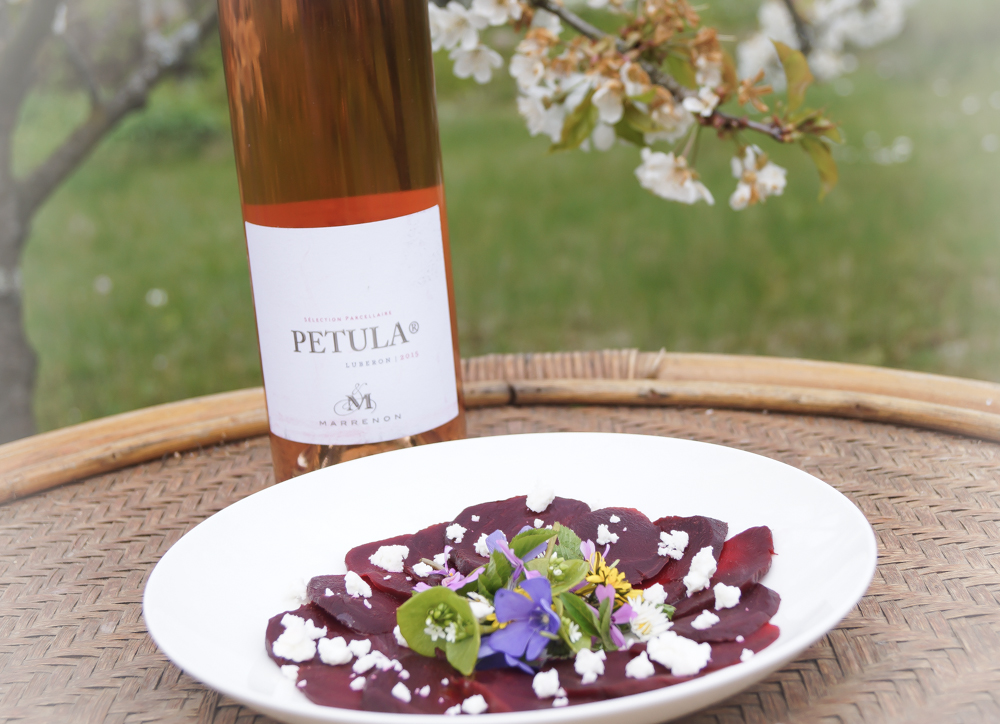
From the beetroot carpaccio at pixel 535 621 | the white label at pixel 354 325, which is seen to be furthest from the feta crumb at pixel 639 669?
the white label at pixel 354 325

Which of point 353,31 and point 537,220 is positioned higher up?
point 353,31

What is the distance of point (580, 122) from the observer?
2.43 ft

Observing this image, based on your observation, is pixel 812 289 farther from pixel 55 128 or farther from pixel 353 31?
pixel 55 128

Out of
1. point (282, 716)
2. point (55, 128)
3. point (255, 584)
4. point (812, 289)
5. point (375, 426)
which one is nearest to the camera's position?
point (282, 716)

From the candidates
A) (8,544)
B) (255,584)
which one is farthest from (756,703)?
(8,544)

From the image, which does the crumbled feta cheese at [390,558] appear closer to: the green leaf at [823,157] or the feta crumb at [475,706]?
the feta crumb at [475,706]

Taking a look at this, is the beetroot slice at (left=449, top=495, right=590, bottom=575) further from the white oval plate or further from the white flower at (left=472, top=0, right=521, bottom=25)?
the white flower at (left=472, top=0, right=521, bottom=25)

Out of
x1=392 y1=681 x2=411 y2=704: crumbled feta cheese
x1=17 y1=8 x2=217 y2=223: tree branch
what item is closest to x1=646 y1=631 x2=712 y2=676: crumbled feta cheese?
x1=392 y1=681 x2=411 y2=704: crumbled feta cheese

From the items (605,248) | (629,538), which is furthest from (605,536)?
(605,248)

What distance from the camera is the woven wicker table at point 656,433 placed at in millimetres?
429

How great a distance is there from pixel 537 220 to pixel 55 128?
4.79 feet

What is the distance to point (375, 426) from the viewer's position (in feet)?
2.07

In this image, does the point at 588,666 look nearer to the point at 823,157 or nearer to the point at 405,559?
the point at 405,559

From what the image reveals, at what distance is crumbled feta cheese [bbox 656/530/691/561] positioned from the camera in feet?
1.51
